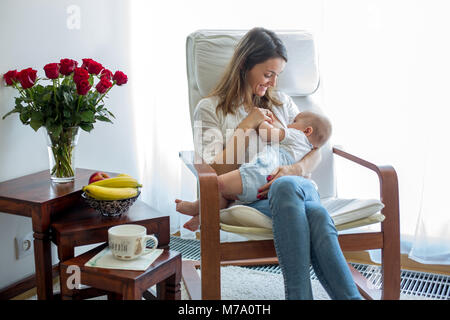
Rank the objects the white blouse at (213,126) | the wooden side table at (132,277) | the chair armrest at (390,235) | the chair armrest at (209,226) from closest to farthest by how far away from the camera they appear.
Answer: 1. the wooden side table at (132,277)
2. the chair armrest at (209,226)
3. the chair armrest at (390,235)
4. the white blouse at (213,126)

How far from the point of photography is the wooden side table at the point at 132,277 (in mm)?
1430

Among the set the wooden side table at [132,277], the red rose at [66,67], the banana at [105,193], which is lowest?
the wooden side table at [132,277]

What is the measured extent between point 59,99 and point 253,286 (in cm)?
110

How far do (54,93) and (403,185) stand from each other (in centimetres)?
159

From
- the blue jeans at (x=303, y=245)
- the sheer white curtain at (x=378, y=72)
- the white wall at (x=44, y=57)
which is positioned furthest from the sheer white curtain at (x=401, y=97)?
the white wall at (x=44, y=57)

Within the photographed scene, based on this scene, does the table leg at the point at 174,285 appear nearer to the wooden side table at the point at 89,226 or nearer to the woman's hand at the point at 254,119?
the wooden side table at the point at 89,226

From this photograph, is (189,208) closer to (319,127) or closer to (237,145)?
(237,145)

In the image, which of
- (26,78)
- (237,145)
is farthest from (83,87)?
(237,145)

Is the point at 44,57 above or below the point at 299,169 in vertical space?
above

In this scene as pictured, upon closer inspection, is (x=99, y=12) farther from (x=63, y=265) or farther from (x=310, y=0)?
(x=63, y=265)

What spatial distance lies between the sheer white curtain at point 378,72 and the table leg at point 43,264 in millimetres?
1233

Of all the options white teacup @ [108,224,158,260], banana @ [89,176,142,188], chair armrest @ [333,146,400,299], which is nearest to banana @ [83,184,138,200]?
banana @ [89,176,142,188]

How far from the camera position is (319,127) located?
6.60ft
